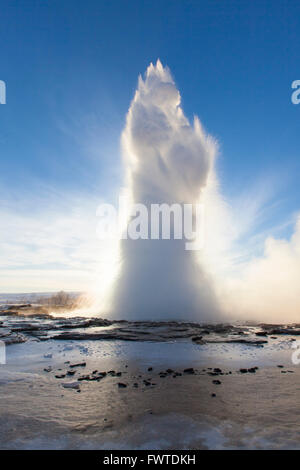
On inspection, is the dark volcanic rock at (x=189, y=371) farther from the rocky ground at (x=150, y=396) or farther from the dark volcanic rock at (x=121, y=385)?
the dark volcanic rock at (x=121, y=385)

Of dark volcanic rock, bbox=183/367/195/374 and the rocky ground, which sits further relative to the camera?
dark volcanic rock, bbox=183/367/195/374

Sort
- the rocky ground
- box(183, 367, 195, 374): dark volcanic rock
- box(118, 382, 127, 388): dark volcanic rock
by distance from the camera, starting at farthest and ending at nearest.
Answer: box(183, 367, 195, 374): dark volcanic rock, box(118, 382, 127, 388): dark volcanic rock, the rocky ground

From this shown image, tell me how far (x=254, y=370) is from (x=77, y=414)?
7638 millimetres

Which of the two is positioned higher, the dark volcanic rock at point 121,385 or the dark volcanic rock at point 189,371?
the dark volcanic rock at point 121,385

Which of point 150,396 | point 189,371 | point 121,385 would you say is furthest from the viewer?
point 189,371

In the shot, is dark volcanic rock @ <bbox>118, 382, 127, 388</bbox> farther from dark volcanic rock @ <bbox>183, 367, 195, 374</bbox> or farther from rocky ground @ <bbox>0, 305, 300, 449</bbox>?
dark volcanic rock @ <bbox>183, 367, 195, 374</bbox>

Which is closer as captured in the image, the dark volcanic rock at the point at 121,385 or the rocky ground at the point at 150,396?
the rocky ground at the point at 150,396

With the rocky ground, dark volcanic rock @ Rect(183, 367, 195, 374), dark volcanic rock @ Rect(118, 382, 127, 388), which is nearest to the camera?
the rocky ground

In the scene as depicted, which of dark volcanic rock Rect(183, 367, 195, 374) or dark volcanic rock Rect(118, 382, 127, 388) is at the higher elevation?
dark volcanic rock Rect(118, 382, 127, 388)

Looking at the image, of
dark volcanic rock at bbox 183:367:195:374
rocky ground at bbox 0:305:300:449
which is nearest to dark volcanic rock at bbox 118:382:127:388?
rocky ground at bbox 0:305:300:449

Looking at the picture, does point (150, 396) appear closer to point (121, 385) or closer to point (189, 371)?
point (121, 385)

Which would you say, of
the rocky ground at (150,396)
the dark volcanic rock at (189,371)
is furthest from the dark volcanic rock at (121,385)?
the dark volcanic rock at (189,371)

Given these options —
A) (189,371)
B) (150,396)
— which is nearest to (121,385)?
(150,396)
